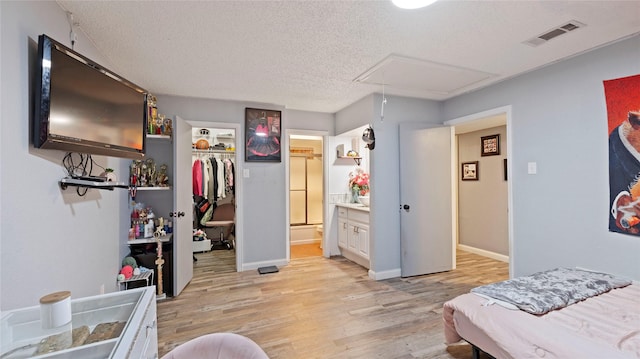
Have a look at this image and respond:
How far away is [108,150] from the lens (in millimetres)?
1879

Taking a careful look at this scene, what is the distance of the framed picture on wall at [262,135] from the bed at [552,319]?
9.70ft

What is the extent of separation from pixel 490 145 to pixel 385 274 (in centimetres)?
290

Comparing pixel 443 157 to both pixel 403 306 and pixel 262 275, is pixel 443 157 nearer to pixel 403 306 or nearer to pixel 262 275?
pixel 403 306

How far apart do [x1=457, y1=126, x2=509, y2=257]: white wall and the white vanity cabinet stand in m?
2.22

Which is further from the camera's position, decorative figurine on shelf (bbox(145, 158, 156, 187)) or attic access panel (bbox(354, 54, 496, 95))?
decorative figurine on shelf (bbox(145, 158, 156, 187))

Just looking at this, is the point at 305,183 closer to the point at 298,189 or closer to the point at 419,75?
the point at 298,189

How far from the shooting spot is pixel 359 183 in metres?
4.60

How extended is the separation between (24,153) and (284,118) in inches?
118

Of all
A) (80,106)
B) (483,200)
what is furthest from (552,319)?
(483,200)

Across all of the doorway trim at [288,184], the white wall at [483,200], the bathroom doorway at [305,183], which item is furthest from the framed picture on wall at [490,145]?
the bathroom doorway at [305,183]

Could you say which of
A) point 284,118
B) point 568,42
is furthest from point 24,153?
point 568,42

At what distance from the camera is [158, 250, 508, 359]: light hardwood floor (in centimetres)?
207

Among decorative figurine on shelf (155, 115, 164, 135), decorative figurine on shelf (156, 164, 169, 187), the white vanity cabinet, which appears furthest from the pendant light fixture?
decorative figurine on shelf (156, 164, 169, 187)

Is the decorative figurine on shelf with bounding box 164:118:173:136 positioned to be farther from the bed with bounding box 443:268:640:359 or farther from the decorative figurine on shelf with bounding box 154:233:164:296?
the bed with bounding box 443:268:640:359
